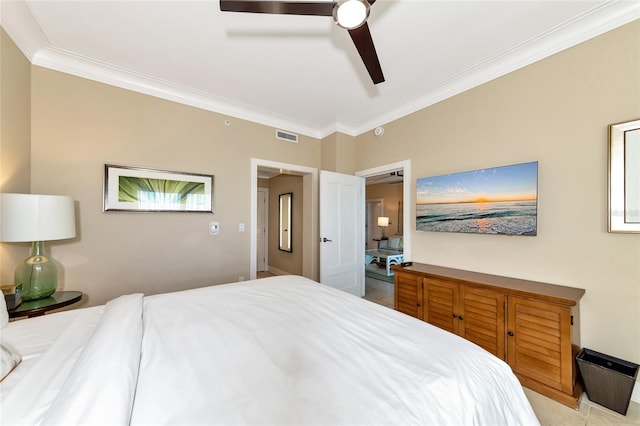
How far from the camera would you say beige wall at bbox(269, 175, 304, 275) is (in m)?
4.81

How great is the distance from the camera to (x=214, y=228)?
304cm

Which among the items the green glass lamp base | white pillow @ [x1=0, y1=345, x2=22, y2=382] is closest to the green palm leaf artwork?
the green glass lamp base

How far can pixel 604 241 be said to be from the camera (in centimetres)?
178

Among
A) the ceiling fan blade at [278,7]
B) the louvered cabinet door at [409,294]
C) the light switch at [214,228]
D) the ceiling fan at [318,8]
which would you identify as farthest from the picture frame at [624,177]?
the light switch at [214,228]

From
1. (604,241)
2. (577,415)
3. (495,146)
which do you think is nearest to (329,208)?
(495,146)

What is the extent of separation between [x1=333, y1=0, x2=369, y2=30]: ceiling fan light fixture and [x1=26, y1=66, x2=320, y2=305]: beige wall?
2.29m

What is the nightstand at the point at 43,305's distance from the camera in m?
1.62

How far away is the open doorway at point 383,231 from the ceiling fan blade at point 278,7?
3690 millimetres

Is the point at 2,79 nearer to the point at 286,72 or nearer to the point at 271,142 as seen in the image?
the point at 286,72

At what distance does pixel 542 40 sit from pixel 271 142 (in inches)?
121

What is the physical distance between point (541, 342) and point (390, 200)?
645 centimetres

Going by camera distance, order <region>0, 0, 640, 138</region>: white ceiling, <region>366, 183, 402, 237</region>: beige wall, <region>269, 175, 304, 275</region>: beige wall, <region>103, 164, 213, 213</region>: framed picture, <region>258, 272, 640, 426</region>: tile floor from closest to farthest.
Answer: <region>258, 272, 640, 426</region>: tile floor
<region>0, 0, 640, 138</region>: white ceiling
<region>103, 164, 213, 213</region>: framed picture
<region>269, 175, 304, 275</region>: beige wall
<region>366, 183, 402, 237</region>: beige wall

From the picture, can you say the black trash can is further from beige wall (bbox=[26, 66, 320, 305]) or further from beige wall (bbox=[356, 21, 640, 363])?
beige wall (bbox=[26, 66, 320, 305])

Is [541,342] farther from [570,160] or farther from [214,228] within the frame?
[214,228]
